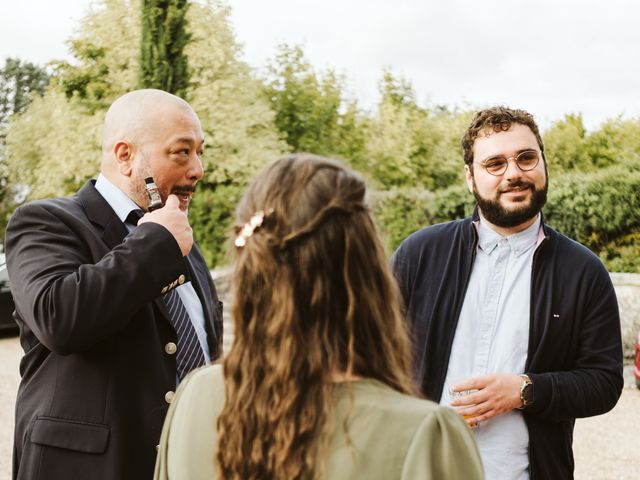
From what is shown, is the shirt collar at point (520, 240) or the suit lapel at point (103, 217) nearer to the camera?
the suit lapel at point (103, 217)

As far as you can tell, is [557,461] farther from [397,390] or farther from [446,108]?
[446,108]

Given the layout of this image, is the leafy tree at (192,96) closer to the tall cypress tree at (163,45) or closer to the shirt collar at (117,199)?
the tall cypress tree at (163,45)

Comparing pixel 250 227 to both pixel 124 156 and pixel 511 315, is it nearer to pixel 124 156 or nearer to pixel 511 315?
pixel 124 156

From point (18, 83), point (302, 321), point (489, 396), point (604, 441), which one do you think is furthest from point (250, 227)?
point (18, 83)

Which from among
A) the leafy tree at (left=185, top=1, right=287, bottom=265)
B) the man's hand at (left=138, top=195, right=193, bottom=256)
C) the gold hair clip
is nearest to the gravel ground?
the man's hand at (left=138, top=195, right=193, bottom=256)

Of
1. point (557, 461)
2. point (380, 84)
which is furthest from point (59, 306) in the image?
point (380, 84)

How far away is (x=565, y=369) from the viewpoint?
8.25 feet

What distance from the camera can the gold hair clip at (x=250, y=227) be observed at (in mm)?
1317

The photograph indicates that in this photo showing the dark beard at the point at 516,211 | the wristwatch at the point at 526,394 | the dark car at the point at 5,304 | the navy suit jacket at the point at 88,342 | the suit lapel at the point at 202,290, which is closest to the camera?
the navy suit jacket at the point at 88,342

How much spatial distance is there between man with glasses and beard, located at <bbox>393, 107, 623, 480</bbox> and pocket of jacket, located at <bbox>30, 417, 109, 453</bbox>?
112cm

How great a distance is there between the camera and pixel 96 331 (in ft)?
6.17

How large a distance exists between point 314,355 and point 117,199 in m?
1.34

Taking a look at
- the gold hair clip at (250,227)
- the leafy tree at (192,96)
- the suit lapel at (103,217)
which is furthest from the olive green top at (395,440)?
the leafy tree at (192,96)

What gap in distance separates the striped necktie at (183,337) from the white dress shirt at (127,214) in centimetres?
5
